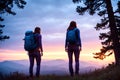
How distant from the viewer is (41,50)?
1636 centimetres

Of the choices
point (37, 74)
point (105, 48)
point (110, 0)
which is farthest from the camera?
point (105, 48)

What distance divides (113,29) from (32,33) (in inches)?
378

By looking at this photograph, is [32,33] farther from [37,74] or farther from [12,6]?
[12,6]

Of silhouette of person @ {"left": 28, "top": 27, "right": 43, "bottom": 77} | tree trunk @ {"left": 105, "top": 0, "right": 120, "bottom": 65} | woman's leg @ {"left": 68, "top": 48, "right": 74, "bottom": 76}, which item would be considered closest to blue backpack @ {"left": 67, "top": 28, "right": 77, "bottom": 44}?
woman's leg @ {"left": 68, "top": 48, "right": 74, "bottom": 76}

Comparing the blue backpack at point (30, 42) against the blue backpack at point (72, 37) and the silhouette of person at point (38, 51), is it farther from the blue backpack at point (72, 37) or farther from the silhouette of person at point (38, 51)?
the blue backpack at point (72, 37)

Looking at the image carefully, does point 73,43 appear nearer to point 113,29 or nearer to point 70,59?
point 70,59

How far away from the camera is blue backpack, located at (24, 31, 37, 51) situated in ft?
53.6

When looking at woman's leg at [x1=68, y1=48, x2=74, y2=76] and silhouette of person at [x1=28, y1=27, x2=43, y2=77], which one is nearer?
woman's leg at [x1=68, y1=48, x2=74, y2=76]

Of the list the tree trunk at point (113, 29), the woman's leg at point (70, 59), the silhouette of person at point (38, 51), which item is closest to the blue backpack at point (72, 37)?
the woman's leg at point (70, 59)

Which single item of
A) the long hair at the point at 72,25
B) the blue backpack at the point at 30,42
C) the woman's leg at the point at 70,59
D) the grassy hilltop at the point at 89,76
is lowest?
the grassy hilltop at the point at 89,76

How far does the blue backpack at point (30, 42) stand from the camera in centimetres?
1634

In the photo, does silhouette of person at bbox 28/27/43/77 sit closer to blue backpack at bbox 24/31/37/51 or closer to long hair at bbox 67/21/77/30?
blue backpack at bbox 24/31/37/51

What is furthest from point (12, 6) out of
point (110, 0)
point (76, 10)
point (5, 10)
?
point (110, 0)

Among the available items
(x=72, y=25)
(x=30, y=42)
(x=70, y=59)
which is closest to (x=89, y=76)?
(x=70, y=59)
